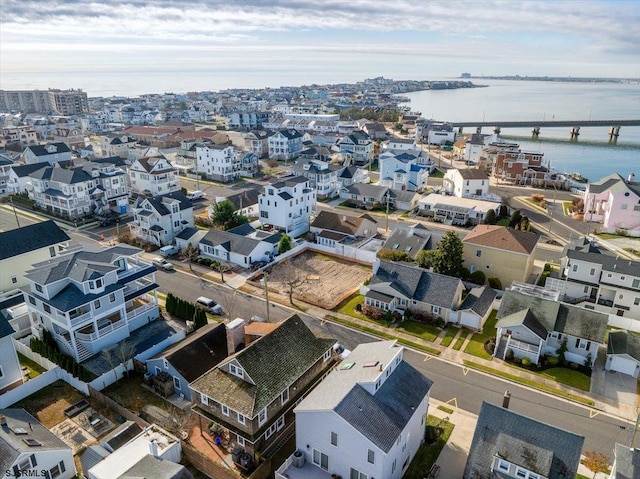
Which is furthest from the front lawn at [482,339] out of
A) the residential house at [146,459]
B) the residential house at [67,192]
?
the residential house at [67,192]

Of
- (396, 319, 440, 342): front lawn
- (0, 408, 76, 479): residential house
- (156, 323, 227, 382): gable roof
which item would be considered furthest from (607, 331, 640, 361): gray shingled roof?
(0, 408, 76, 479): residential house

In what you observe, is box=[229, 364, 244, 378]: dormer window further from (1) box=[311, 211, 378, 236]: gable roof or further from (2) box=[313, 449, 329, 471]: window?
(1) box=[311, 211, 378, 236]: gable roof

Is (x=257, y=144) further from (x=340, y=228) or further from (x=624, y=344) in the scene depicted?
(x=624, y=344)

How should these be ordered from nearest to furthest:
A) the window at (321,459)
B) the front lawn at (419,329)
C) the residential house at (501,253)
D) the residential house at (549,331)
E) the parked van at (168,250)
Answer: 1. the window at (321,459)
2. the residential house at (549,331)
3. the front lawn at (419,329)
4. the residential house at (501,253)
5. the parked van at (168,250)

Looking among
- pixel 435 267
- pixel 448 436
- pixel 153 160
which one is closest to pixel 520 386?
pixel 448 436

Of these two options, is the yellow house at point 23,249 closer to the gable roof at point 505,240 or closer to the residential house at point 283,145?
the gable roof at point 505,240

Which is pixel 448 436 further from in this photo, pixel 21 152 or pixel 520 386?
pixel 21 152
